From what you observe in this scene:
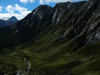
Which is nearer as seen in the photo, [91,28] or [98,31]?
[98,31]

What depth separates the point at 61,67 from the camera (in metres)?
116

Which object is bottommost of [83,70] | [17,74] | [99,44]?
[83,70]

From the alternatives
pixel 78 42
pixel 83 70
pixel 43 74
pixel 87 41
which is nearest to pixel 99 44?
pixel 87 41

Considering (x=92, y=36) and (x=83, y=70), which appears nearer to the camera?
(x=83, y=70)

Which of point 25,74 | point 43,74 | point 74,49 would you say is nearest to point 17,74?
point 25,74

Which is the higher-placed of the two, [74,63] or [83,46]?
[83,46]

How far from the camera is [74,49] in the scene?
519 ft

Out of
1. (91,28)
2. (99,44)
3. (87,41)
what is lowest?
(99,44)

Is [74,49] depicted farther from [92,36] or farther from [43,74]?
[43,74]

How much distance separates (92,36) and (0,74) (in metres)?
125

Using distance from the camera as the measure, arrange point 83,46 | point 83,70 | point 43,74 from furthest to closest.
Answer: point 83,46 < point 43,74 < point 83,70

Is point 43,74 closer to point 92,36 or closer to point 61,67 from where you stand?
point 61,67

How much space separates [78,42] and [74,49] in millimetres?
14296

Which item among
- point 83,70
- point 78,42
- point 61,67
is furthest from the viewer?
point 78,42
